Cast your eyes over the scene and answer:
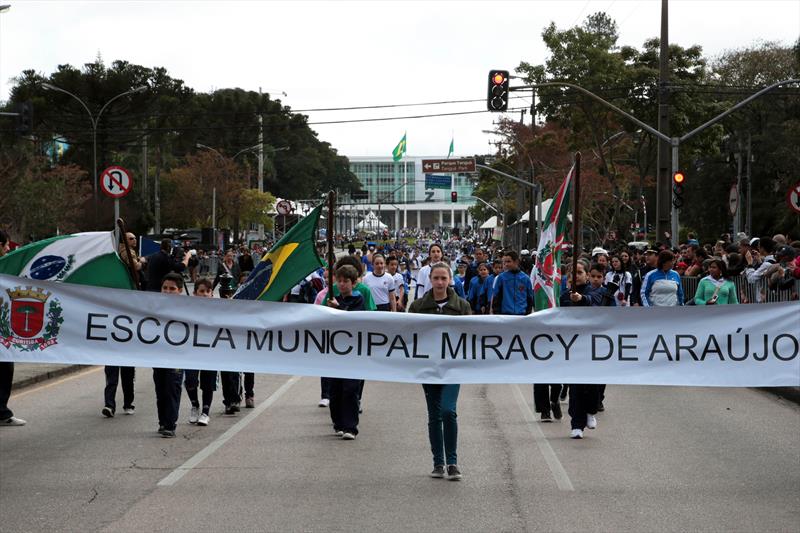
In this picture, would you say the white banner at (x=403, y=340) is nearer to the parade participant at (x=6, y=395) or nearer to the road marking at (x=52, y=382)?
the parade participant at (x=6, y=395)

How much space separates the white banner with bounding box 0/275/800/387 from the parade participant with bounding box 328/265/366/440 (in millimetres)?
793

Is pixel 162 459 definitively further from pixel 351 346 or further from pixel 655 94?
pixel 655 94

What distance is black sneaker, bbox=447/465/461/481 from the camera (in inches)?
346

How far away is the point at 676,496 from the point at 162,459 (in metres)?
4.18

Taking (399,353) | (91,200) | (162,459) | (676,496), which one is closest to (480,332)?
(399,353)

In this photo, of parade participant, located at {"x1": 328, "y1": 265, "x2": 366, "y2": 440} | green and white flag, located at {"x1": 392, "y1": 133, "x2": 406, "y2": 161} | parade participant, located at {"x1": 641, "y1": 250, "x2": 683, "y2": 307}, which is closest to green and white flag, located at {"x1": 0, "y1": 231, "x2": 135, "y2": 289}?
parade participant, located at {"x1": 328, "y1": 265, "x2": 366, "y2": 440}

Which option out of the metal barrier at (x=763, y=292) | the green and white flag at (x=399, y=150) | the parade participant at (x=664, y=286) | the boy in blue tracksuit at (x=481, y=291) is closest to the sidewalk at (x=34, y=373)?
the boy in blue tracksuit at (x=481, y=291)

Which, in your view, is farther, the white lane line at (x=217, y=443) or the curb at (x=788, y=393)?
the curb at (x=788, y=393)

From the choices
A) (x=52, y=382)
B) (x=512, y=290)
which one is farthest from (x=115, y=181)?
(x=512, y=290)

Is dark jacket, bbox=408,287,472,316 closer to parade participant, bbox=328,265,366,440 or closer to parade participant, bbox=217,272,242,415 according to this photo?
parade participant, bbox=328,265,366,440

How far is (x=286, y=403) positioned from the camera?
13.7 m

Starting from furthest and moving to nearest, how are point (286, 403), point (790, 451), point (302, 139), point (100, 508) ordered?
point (302, 139) → point (286, 403) → point (790, 451) → point (100, 508)

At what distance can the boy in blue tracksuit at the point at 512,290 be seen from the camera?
47.1ft

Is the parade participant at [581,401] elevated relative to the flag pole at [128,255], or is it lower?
lower
